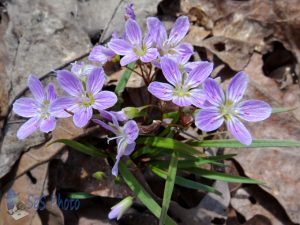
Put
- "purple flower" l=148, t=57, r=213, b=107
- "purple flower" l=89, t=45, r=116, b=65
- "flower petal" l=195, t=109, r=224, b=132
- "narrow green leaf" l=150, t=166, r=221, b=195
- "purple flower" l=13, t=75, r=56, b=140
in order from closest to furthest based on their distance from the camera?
"flower petal" l=195, t=109, r=224, b=132
"purple flower" l=148, t=57, r=213, b=107
"purple flower" l=13, t=75, r=56, b=140
"purple flower" l=89, t=45, r=116, b=65
"narrow green leaf" l=150, t=166, r=221, b=195

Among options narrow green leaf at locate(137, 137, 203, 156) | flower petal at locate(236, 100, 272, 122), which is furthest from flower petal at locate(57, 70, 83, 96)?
flower petal at locate(236, 100, 272, 122)

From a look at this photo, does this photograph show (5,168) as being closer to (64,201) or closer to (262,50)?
(64,201)

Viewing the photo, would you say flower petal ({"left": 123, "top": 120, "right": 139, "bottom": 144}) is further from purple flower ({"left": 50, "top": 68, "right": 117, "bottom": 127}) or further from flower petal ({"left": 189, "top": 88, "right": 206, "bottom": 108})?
flower petal ({"left": 189, "top": 88, "right": 206, "bottom": 108})

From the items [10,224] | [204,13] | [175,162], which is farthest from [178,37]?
[10,224]

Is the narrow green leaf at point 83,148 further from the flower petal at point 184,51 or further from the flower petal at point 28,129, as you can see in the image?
the flower petal at point 184,51

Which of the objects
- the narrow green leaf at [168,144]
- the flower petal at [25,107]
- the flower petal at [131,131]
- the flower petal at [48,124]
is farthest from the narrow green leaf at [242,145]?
the flower petal at [25,107]
